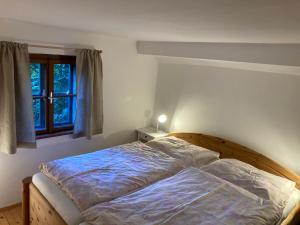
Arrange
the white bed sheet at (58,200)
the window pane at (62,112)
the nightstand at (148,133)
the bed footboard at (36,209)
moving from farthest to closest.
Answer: the nightstand at (148,133), the window pane at (62,112), the bed footboard at (36,209), the white bed sheet at (58,200)

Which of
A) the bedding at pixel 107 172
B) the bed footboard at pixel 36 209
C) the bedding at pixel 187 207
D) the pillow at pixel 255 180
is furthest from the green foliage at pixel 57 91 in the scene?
the pillow at pixel 255 180

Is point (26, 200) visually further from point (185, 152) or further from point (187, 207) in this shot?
point (185, 152)

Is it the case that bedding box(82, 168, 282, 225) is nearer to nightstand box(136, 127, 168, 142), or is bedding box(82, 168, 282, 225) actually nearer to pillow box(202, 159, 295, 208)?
pillow box(202, 159, 295, 208)

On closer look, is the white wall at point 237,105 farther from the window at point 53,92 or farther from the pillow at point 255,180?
the window at point 53,92

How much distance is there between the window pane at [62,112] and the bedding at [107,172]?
791 mm

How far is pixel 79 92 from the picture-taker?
10.6 feet

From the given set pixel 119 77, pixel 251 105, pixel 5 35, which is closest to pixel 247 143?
pixel 251 105

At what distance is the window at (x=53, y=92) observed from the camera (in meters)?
3.04

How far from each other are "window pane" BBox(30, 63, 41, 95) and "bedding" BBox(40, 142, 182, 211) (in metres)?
0.93

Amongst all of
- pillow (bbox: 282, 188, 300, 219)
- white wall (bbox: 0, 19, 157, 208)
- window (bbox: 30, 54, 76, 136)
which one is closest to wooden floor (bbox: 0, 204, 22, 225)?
white wall (bbox: 0, 19, 157, 208)

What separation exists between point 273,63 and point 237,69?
732 millimetres

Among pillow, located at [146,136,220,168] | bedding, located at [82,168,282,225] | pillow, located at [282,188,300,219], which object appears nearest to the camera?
bedding, located at [82,168,282,225]

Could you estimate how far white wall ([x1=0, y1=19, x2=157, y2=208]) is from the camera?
2.90 metres

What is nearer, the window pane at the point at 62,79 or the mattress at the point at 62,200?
the mattress at the point at 62,200
